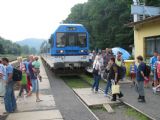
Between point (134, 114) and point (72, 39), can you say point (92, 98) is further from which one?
point (72, 39)

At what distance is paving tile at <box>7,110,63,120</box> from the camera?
935 centimetres

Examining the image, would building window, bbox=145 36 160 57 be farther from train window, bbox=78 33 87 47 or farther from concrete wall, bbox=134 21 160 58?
train window, bbox=78 33 87 47

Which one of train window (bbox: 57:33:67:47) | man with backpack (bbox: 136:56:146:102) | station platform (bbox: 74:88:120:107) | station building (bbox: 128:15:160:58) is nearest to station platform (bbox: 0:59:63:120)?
station platform (bbox: 74:88:120:107)

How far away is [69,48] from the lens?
20.0 metres

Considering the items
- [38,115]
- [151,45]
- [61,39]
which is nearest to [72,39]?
[61,39]

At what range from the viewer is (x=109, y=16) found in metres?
50.3

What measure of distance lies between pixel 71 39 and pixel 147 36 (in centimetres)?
490

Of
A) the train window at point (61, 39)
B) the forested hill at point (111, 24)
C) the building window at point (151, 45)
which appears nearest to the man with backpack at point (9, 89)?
the train window at point (61, 39)

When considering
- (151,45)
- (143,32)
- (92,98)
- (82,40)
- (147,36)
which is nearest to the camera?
(92,98)

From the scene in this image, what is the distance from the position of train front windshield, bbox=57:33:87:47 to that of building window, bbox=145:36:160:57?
4040mm

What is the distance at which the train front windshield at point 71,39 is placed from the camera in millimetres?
19953

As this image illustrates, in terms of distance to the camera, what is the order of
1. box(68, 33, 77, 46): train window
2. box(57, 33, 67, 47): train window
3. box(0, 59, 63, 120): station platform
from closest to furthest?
box(0, 59, 63, 120): station platform → box(57, 33, 67, 47): train window → box(68, 33, 77, 46): train window

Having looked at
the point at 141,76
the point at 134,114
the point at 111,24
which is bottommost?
the point at 134,114

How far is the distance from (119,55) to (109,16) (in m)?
36.2
